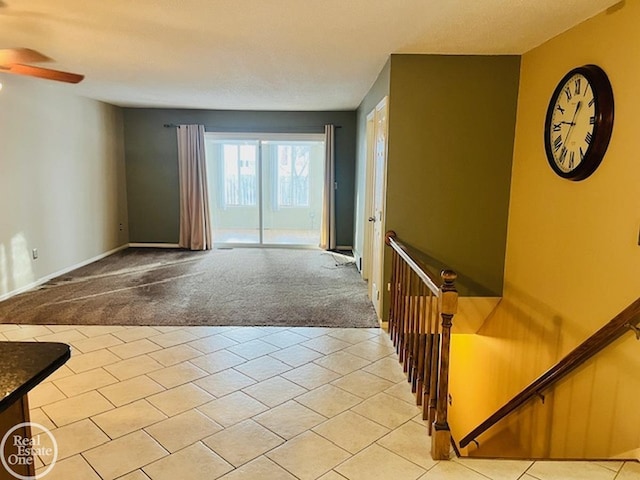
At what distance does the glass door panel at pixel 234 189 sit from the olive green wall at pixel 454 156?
4373 mm

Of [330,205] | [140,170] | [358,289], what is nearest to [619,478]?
[358,289]

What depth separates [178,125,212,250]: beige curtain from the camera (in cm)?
737

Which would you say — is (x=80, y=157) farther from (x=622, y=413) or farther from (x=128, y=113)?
(x=622, y=413)

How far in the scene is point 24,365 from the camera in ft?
4.18

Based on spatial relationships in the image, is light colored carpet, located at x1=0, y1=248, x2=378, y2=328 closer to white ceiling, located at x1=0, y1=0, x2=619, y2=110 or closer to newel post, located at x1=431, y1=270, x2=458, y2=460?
newel post, located at x1=431, y1=270, x2=458, y2=460

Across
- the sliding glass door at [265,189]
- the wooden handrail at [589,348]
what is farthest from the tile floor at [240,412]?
the sliding glass door at [265,189]

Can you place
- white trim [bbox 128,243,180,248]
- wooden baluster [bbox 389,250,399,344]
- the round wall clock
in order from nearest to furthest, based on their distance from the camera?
1. the round wall clock
2. wooden baluster [bbox 389,250,399,344]
3. white trim [bbox 128,243,180,248]

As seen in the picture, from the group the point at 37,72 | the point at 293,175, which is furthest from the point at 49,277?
the point at 293,175

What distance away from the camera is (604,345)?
8.03ft

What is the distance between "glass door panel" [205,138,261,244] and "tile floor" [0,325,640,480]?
Answer: 14.4 feet

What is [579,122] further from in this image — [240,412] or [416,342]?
[240,412]

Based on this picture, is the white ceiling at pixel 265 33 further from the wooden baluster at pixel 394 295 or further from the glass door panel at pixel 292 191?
the glass door panel at pixel 292 191

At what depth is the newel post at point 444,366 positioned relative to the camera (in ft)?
6.97

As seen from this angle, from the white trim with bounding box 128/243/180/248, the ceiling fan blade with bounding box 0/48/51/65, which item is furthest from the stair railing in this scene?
the white trim with bounding box 128/243/180/248
